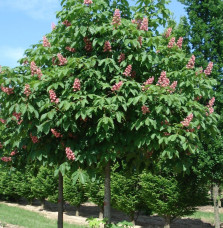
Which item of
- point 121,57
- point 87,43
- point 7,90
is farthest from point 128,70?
point 7,90

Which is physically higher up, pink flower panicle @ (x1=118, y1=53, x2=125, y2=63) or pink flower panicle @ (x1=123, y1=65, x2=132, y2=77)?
pink flower panicle @ (x1=118, y1=53, x2=125, y2=63)

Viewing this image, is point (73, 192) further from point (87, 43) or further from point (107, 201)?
point (87, 43)

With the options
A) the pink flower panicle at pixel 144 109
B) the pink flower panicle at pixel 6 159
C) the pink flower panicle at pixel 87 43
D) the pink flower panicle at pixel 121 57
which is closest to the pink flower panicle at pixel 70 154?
the pink flower panicle at pixel 144 109

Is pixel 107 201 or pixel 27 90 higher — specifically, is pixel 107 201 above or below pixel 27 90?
below

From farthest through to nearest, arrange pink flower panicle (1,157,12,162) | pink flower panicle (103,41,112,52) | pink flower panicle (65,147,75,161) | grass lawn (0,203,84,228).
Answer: grass lawn (0,203,84,228) → pink flower panicle (1,157,12,162) → pink flower panicle (103,41,112,52) → pink flower panicle (65,147,75,161)

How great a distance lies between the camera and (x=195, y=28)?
1369cm

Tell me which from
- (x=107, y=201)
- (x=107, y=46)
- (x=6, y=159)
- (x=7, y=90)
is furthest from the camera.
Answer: (x=6, y=159)

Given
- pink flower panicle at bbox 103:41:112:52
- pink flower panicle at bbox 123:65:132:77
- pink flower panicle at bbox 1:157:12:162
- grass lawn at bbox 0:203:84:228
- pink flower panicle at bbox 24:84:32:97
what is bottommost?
grass lawn at bbox 0:203:84:228

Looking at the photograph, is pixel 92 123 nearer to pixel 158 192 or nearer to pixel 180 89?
pixel 180 89

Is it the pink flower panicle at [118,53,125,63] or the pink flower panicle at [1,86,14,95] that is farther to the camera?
the pink flower panicle at [118,53,125,63]

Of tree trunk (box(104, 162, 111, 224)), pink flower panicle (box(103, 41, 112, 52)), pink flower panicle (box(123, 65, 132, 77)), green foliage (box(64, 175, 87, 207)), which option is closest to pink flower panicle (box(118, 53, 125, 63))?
pink flower panicle (box(103, 41, 112, 52))

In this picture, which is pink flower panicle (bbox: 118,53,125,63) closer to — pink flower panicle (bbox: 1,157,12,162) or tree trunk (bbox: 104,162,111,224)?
tree trunk (bbox: 104,162,111,224)

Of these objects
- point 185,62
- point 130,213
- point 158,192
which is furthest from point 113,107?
point 130,213

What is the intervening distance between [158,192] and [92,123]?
9321 millimetres
